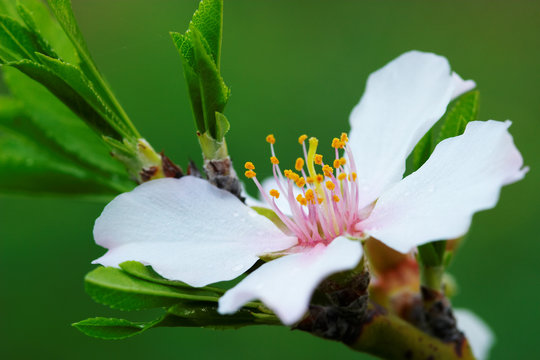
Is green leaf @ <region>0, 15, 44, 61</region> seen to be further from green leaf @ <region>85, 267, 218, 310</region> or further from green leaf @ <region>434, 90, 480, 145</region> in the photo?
green leaf @ <region>434, 90, 480, 145</region>

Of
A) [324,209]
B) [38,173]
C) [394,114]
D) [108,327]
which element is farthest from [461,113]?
[38,173]

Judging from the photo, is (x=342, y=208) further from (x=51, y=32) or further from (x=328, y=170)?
(x=51, y=32)

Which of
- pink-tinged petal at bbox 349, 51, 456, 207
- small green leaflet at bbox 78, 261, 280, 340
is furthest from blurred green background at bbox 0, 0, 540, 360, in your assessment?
small green leaflet at bbox 78, 261, 280, 340

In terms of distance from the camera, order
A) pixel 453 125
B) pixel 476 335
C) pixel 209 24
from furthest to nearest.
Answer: pixel 476 335
pixel 453 125
pixel 209 24

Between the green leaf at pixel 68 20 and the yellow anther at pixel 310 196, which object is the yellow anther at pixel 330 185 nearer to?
the yellow anther at pixel 310 196

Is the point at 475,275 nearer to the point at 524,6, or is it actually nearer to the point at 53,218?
the point at 53,218

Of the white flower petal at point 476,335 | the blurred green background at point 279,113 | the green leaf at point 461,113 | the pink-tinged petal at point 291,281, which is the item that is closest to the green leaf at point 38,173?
the pink-tinged petal at point 291,281

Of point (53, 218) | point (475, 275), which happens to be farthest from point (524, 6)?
point (53, 218)
